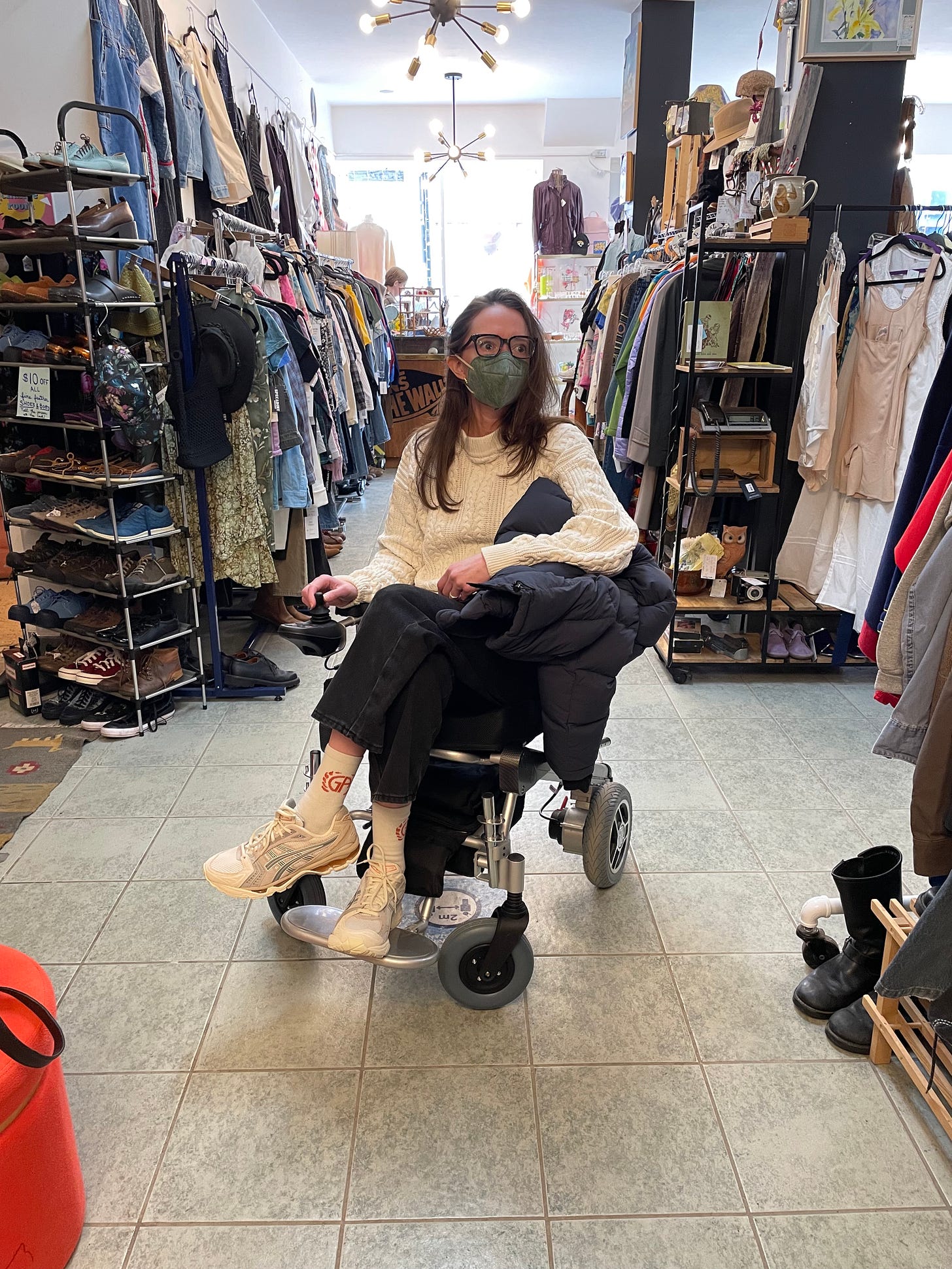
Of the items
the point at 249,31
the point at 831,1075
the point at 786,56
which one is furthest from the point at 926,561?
the point at 249,31

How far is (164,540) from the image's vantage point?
339 centimetres

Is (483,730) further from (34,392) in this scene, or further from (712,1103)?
(34,392)

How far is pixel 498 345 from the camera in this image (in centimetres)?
204

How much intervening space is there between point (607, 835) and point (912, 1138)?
833 millimetres

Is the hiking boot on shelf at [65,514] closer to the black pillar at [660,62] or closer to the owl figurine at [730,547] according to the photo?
the owl figurine at [730,547]

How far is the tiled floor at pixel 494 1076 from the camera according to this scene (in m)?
1.43

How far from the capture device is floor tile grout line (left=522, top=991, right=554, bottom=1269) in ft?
4.64

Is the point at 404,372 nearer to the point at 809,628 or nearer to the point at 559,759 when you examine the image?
the point at 809,628

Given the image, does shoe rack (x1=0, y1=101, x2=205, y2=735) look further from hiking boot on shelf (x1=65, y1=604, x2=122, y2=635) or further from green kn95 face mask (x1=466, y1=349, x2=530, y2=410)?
green kn95 face mask (x1=466, y1=349, x2=530, y2=410)

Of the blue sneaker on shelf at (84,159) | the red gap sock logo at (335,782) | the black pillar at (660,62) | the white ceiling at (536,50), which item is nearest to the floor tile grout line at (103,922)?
the red gap sock logo at (335,782)

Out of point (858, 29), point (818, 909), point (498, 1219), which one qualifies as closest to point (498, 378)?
point (818, 909)

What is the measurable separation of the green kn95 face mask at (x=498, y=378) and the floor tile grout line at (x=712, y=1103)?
1253 mm

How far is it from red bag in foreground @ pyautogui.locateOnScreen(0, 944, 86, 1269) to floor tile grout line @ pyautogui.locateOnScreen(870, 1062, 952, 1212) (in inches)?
53.0

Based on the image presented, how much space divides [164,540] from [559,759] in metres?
2.14
